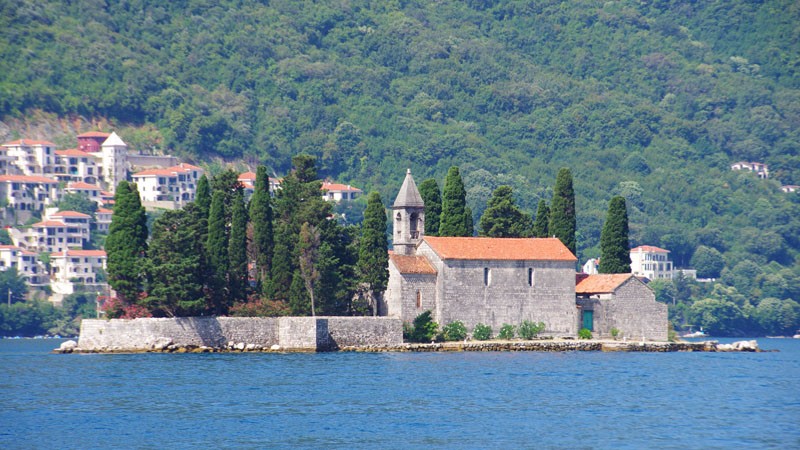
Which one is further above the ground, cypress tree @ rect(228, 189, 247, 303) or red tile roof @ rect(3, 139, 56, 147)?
red tile roof @ rect(3, 139, 56, 147)

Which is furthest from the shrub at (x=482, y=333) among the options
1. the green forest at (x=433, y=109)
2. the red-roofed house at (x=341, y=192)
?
the red-roofed house at (x=341, y=192)

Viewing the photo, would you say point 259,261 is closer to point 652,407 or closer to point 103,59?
point 652,407

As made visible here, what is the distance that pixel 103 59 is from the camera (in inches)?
6786

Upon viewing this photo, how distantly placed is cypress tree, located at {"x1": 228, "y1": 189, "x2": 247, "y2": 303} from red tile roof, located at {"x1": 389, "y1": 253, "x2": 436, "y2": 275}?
703 centimetres

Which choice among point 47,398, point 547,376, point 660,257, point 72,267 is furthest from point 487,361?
point 660,257

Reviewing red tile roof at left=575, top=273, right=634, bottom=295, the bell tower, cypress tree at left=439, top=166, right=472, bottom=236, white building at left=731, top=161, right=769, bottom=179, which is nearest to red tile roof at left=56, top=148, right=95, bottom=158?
white building at left=731, top=161, right=769, bottom=179

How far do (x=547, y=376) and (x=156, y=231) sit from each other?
2043 centimetres

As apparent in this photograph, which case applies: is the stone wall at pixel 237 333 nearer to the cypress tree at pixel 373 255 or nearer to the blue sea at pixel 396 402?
the blue sea at pixel 396 402

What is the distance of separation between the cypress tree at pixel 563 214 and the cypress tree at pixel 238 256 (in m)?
16.8

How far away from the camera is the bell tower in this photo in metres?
71.4

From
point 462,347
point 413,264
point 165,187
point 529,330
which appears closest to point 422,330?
point 462,347

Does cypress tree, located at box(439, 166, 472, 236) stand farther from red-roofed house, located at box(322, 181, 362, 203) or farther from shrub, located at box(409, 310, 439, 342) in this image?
red-roofed house, located at box(322, 181, 362, 203)

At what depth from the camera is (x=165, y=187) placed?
15650 cm

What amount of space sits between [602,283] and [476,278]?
7.44 meters
